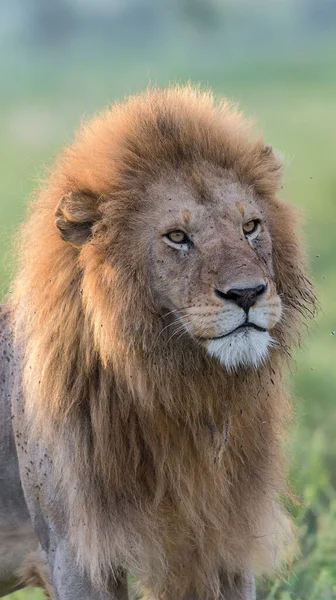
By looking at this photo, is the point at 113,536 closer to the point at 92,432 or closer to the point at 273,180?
the point at 92,432

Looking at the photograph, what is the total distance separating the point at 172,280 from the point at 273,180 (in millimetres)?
568

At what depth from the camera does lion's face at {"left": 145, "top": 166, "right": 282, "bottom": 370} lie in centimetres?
318

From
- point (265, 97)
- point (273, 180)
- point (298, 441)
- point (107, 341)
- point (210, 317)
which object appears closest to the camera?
point (210, 317)

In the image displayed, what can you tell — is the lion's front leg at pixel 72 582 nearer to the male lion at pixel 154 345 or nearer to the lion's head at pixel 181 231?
the male lion at pixel 154 345

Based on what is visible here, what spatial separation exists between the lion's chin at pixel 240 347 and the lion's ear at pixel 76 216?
21.5 inches

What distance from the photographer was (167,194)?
11.3 ft

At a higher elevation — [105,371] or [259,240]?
[259,240]

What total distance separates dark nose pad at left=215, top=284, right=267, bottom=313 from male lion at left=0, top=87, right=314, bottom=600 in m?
0.01

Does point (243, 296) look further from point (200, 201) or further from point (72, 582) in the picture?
point (72, 582)

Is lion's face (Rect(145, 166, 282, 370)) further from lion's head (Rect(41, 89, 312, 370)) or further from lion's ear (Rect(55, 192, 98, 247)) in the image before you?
lion's ear (Rect(55, 192, 98, 247))

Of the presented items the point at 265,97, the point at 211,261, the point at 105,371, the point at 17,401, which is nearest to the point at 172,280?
the point at 211,261

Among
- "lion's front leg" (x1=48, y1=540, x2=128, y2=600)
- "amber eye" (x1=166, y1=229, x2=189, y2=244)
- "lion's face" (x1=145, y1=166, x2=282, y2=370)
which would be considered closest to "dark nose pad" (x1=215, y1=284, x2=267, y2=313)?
"lion's face" (x1=145, y1=166, x2=282, y2=370)

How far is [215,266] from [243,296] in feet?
0.50

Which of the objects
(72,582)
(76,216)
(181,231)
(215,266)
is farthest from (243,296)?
(72,582)
